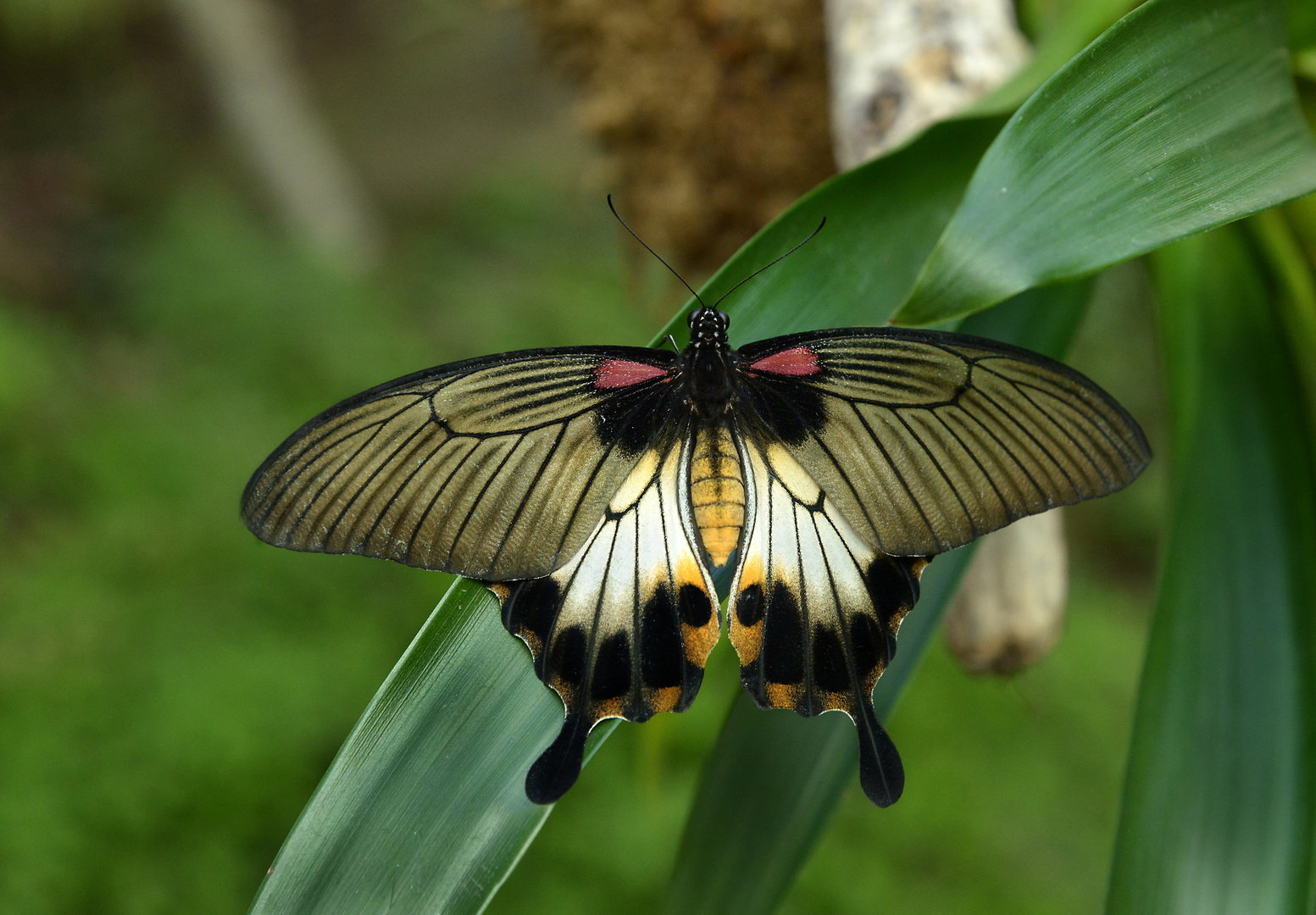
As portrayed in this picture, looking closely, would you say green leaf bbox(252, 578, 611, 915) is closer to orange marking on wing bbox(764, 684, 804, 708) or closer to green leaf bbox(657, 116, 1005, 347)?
orange marking on wing bbox(764, 684, 804, 708)

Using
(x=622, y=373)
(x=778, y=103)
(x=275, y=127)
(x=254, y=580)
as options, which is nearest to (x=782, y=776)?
(x=622, y=373)

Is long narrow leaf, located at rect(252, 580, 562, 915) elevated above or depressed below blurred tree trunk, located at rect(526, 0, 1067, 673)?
below

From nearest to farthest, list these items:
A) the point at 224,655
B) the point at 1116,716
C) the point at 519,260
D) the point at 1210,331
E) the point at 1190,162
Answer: the point at 1190,162
the point at 1210,331
the point at 224,655
the point at 1116,716
the point at 519,260

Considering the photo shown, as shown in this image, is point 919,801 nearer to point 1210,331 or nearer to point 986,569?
point 986,569

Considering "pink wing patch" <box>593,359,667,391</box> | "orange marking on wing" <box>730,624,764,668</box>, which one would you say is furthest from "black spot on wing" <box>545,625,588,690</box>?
"pink wing patch" <box>593,359,667,391</box>

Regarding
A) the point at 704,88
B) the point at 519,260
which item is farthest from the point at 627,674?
the point at 519,260

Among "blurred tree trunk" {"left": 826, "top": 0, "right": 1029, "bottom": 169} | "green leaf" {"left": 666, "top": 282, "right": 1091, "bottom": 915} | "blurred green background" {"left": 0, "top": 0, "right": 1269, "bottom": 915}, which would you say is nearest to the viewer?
"green leaf" {"left": 666, "top": 282, "right": 1091, "bottom": 915}
